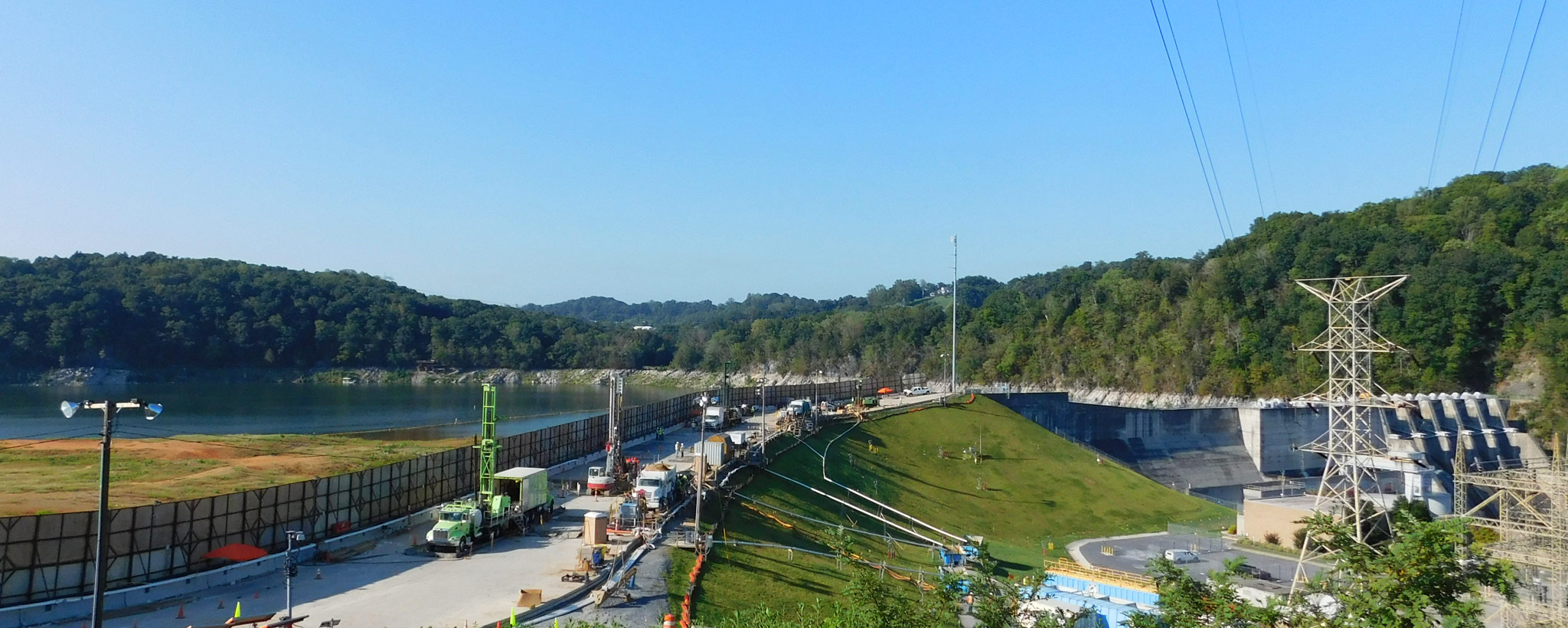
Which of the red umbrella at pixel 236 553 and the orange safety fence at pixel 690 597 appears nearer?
the orange safety fence at pixel 690 597

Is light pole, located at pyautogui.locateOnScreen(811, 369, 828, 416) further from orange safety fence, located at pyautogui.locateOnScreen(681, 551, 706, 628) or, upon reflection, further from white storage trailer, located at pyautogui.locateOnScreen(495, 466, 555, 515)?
orange safety fence, located at pyautogui.locateOnScreen(681, 551, 706, 628)

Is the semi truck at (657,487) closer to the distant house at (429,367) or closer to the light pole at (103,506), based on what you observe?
the light pole at (103,506)

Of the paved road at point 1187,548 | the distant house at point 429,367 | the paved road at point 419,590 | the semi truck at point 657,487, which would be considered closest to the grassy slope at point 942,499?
the paved road at point 1187,548

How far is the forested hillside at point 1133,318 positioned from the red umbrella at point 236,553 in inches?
4292

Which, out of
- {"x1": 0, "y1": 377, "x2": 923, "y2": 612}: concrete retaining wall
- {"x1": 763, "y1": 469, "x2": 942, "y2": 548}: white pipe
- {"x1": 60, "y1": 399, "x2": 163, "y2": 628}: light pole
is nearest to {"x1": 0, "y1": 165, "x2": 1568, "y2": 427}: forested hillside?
{"x1": 763, "y1": 469, "x2": 942, "y2": 548}: white pipe

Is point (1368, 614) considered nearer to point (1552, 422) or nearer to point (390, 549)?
point (390, 549)

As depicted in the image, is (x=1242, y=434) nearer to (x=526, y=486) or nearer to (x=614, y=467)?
(x=614, y=467)

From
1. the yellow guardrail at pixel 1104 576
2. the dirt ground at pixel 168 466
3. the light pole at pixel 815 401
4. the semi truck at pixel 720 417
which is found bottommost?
the yellow guardrail at pixel 1104 576

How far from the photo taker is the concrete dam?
77000 millimetres

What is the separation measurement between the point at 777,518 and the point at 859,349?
139m

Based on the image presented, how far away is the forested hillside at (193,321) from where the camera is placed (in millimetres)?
149250

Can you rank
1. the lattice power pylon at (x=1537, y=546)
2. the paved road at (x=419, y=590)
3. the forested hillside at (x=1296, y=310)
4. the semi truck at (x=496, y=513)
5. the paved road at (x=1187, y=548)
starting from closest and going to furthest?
1. the paved road at (x=419, y=590)
2. the semi truck at (x=496, y=513)
3. the lattice power pylon at (x=1537, y=546)
4. the paved road at (x=1187, y=548)
5. the forested hillside at (x=1296, y=310)

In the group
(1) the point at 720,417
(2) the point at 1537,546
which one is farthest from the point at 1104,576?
(1) the point at 720,417

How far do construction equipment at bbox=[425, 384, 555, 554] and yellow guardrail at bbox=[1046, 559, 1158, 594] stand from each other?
2196 centimetres
